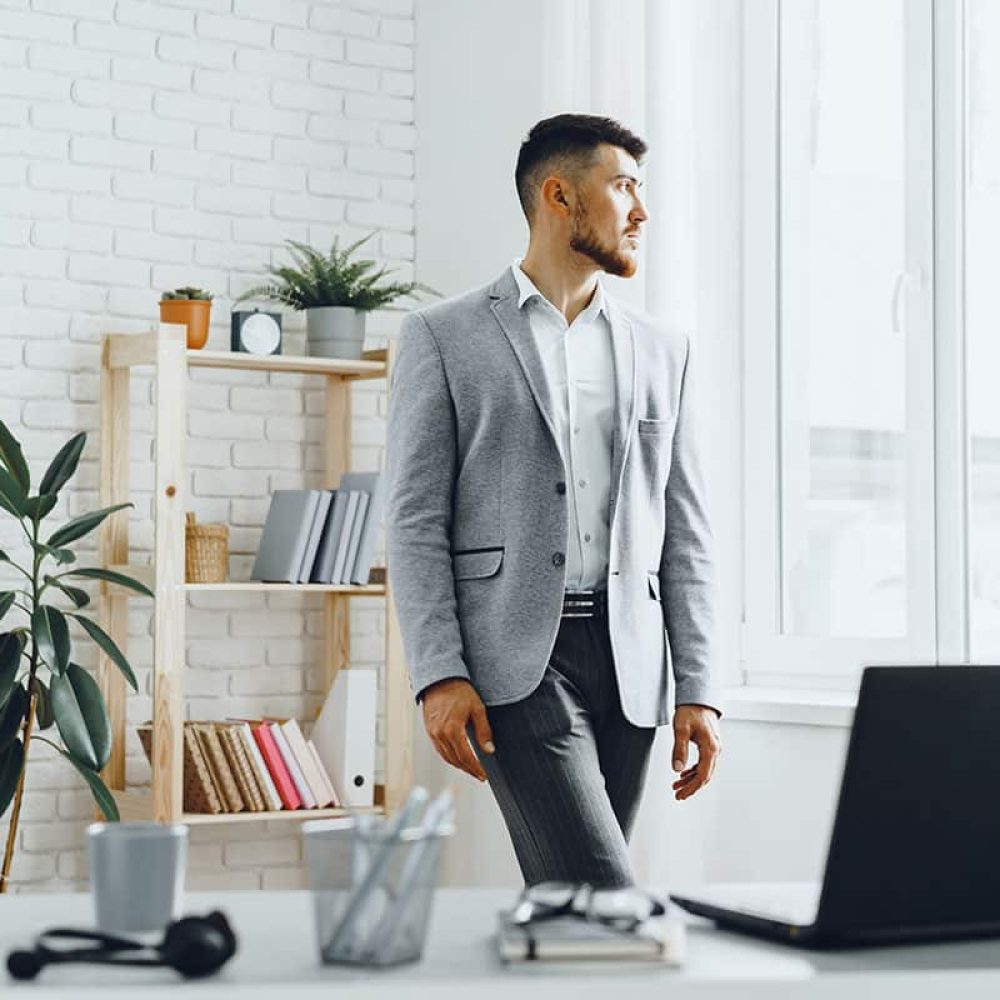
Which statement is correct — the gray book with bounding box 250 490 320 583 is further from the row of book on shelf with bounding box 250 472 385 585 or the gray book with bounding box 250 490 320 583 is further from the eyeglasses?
the eyeglasses

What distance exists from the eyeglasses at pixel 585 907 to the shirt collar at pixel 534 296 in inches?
55.7

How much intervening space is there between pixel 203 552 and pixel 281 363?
1.63 ft

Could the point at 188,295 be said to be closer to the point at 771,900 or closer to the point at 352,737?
the point at 352,737

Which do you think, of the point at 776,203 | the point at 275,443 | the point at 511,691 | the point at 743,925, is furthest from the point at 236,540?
the point at 743,925

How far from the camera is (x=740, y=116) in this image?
3.83m

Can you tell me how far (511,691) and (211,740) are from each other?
178 centimetres

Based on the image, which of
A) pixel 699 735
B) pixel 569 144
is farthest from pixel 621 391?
pixel 699 735

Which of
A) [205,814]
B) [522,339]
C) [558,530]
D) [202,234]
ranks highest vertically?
[202,234]

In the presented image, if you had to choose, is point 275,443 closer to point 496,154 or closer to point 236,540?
point 236,540

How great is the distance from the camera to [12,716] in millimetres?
3678

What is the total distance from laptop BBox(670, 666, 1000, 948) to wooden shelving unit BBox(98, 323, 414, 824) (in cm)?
271

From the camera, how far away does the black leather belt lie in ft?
8.14

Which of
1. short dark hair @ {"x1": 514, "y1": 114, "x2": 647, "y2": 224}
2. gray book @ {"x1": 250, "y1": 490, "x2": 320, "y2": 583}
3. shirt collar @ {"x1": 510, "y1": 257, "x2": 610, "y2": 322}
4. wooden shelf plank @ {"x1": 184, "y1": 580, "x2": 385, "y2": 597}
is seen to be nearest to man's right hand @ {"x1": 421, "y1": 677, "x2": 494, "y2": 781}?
shirt collar @ {"x1": 510, "y1": 257, "x2": 610, "y2": 322}

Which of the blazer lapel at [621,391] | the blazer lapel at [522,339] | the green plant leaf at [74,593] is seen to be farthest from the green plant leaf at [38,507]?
the blazer lapel at [621,391]
